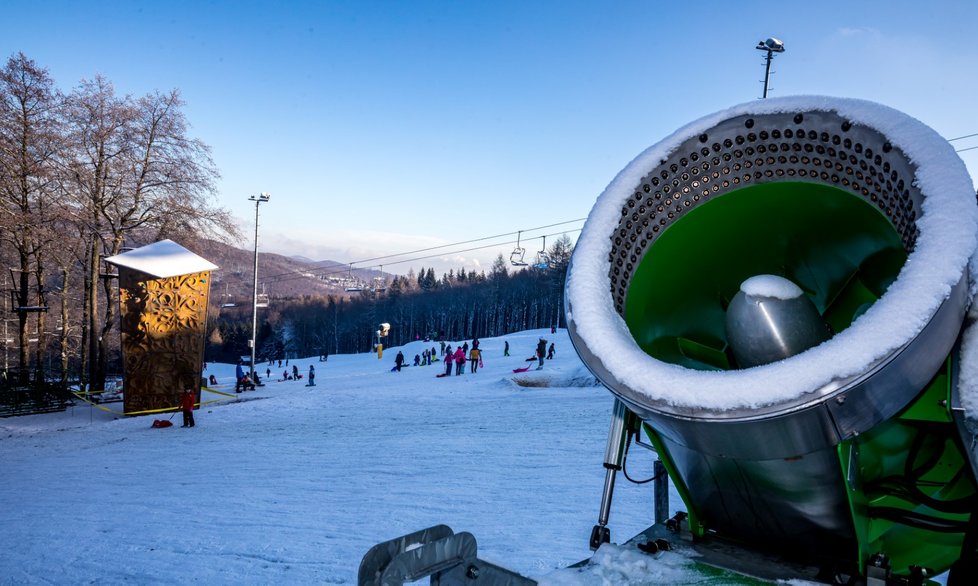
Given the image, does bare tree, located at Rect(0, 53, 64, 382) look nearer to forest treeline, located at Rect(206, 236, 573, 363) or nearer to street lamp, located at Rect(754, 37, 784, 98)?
street lamp, located at Rect(754, 37, 784, 98)

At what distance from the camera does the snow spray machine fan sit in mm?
1330

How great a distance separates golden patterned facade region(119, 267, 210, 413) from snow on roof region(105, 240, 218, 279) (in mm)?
223

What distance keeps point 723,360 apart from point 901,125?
0.96 m

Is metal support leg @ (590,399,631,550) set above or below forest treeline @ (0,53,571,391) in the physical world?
below

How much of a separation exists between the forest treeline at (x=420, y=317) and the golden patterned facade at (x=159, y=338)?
63.0 m

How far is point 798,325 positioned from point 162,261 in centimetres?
1928

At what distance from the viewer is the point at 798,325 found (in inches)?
65.3

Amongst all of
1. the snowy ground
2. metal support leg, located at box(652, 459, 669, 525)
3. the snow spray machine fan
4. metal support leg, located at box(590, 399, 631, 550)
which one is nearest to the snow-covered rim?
the snow spray machine fan

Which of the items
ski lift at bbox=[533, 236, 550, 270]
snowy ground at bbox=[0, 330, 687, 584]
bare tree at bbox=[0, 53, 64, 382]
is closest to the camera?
snowy ground at bbox=[0, 330, 687, 584]

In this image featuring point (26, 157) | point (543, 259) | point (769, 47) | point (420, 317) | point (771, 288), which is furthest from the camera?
point (420, 317)

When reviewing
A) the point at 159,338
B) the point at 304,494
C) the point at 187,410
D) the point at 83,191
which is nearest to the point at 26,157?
the point at 83,191

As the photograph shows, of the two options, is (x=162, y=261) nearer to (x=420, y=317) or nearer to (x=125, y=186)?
(x=125, y=186)

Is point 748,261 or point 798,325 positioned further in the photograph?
point 748,261

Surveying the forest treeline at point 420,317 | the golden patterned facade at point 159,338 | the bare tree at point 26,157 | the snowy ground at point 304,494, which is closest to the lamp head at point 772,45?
the snowy ground at point 304,494
